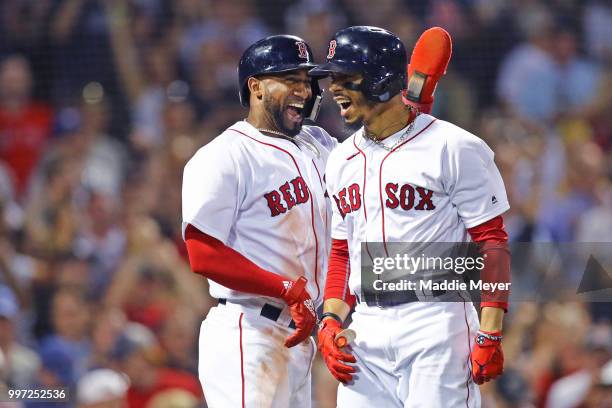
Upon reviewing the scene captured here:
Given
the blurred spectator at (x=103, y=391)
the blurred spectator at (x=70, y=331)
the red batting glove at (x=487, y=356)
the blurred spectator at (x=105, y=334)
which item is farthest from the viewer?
the blurred spectator at (x=70, y=331)

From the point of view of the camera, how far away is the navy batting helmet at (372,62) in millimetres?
2934

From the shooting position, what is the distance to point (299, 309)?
3113 mm

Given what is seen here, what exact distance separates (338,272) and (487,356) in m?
0.53

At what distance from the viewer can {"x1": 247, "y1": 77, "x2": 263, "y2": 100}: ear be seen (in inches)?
131

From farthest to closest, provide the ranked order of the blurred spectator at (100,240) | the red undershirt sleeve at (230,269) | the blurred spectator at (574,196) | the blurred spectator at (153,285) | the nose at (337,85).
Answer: the blurred spectator at (574,196) < the blurred spectator at (100,240) < the blurred spectator at (153,285) < the red undershirt sleeve at (230,269) < the nose at (337,85)

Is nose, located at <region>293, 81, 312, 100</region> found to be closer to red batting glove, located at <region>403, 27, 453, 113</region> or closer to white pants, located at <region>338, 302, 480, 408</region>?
red batting glove, located at <region>403, 27, 453, 113</region>

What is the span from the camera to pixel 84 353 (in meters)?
5.46

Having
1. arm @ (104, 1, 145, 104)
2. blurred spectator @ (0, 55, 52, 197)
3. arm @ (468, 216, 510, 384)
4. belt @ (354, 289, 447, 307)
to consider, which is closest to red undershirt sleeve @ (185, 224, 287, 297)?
belt @ (354, 289, 447, 307)

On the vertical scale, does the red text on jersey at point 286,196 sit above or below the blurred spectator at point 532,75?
above

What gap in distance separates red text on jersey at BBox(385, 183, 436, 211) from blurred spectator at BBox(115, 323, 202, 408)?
7.45 ft

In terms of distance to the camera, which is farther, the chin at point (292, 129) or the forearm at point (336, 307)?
the chin at point (292, 129)

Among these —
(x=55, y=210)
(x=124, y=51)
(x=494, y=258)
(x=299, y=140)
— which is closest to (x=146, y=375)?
(x=55, y=210)

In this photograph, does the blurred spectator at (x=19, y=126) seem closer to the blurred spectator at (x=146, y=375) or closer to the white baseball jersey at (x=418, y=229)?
the blurred spectator at (x=146, y=375)
